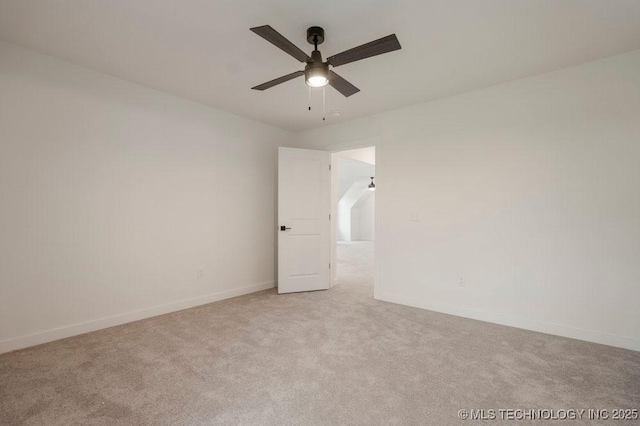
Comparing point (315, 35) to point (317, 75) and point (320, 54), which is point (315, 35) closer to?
point (320, 54)

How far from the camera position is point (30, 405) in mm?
1723

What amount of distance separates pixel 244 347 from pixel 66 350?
1538 mm

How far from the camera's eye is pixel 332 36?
7.29 ft

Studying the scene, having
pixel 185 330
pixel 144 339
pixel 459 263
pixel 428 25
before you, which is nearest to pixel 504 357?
pixel 459 263

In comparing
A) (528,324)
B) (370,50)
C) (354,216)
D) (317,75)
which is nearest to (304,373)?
(317,75)

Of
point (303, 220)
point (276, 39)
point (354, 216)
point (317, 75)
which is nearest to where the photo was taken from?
point (276, 39)

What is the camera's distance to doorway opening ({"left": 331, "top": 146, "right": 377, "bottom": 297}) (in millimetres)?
4930

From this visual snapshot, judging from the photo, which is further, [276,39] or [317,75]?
[317,75]

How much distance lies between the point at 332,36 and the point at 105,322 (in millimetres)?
3537

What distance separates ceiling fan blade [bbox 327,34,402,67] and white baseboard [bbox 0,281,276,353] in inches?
128

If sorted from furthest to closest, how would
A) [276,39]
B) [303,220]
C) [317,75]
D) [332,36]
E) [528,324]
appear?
[303,220]
[528,324]
[332,36]
[317,75]
[276,39]

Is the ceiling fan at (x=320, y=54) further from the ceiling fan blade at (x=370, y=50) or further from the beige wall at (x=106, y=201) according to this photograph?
the beige wall at (x=106, y=201)

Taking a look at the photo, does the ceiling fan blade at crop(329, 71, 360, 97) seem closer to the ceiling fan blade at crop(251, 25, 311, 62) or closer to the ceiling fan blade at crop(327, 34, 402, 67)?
the ceiling fan blade at crop(327, 34, 402, 67)

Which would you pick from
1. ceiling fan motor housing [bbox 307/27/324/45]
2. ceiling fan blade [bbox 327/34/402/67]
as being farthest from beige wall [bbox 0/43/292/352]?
ceiling fan blade [bbox 327/34/402/67]
